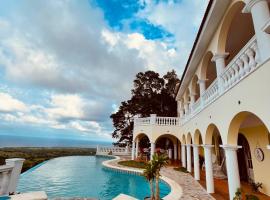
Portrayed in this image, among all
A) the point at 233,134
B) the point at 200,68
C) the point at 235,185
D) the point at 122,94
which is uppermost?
the point at 122,94

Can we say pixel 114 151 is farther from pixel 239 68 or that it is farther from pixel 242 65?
pixel 242 65

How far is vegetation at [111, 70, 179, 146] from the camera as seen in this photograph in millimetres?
27109

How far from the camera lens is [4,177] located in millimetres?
4758

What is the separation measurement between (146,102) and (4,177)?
2319cm

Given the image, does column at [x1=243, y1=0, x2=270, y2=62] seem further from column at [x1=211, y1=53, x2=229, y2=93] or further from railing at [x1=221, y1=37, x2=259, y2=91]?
column at [x1=211, y1=53, x2=229, y2=93]

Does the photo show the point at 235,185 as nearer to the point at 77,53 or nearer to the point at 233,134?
the point at 233,134

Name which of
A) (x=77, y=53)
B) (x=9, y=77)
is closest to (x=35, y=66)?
(x=9, y=77)

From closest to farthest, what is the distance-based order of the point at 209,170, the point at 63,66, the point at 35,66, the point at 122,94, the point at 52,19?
1. the point at 209,170
2. the point at 52,19
3. the point at 35,66
4. the point at 63,66
5. the point at 122,94

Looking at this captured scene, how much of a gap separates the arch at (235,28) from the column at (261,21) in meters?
1.49

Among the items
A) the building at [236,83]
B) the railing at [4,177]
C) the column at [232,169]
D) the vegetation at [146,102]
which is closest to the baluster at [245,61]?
the building at [236,83]

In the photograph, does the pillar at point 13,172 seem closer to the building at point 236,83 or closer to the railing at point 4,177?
the railing at point 4,177

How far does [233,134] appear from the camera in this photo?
5.87m

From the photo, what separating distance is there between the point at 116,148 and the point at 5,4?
85.3 ft

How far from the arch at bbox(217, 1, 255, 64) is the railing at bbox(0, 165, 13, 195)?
8275 mm
